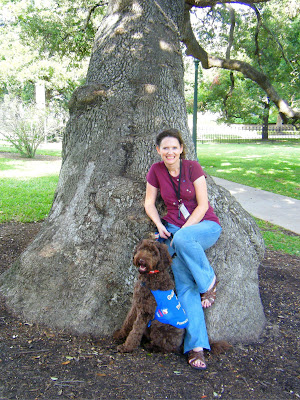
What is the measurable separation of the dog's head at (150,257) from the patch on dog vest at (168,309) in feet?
0.77

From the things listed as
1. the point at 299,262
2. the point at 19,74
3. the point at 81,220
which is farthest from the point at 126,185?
the point at 19,74

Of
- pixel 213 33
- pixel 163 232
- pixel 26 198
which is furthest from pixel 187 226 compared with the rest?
pixel 213 33

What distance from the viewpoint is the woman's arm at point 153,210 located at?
363 cm

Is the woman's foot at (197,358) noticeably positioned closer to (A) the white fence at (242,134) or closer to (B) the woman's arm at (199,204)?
(B) the woman's arm at (199,204)

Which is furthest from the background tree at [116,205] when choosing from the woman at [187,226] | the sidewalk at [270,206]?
the sidewalk at [270,206]

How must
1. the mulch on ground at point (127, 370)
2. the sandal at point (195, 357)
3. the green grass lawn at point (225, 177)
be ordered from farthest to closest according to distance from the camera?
the green grass lawn at point (225, 177)
the sandal at point (195, 357)
the mulch on ground at point (127, 370)

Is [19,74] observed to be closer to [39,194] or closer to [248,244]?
[39,194]

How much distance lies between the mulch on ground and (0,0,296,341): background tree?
23cm

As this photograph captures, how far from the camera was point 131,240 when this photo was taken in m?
3.92

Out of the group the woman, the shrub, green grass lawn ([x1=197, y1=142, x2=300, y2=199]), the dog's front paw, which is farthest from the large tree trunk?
the shrub

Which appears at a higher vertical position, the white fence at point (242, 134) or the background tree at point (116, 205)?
the white fence at point (242, 134)

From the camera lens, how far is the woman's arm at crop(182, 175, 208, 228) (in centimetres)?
357

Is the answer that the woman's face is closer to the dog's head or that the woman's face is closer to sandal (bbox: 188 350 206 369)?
the dog's head

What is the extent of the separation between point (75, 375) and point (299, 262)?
4295 millimetres
